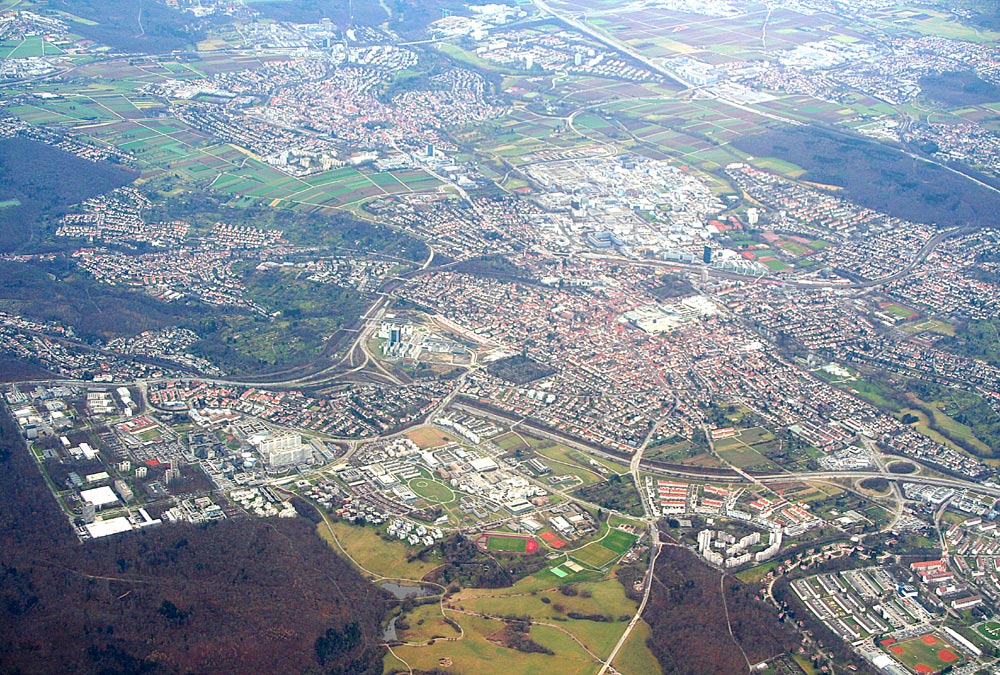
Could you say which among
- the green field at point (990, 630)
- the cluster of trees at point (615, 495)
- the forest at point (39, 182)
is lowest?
the green field at point (990, 630)

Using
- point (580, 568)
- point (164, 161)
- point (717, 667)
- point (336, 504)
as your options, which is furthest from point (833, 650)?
point (164, 161)

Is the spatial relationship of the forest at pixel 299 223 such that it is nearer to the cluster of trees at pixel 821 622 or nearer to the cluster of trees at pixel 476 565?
the cluster of trees at pixel 476 565

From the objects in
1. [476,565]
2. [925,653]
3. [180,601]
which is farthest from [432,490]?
[925,653]

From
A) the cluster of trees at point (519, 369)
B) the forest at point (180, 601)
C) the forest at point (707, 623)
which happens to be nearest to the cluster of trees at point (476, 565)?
the forest at point (180, 601)

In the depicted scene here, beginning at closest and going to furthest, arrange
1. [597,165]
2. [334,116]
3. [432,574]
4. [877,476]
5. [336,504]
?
[432,574] < [336,504] < [877,476] < [597,165] < [334,116]

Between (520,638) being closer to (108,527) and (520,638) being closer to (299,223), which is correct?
(108,527)

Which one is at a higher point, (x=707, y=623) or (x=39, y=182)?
(x=39, y=182)

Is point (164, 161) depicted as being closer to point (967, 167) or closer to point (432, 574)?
point (432, 574)
